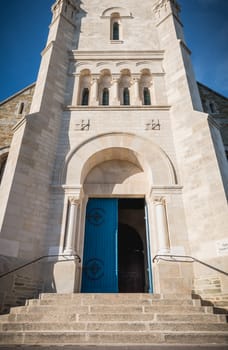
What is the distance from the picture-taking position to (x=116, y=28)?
12711mm

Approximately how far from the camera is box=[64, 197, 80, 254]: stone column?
637 centimetres

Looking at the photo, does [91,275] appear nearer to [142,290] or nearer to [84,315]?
[84,315]

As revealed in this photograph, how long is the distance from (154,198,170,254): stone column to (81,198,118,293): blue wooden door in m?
1.54

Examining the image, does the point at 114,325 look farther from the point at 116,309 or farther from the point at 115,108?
the point at 115,108

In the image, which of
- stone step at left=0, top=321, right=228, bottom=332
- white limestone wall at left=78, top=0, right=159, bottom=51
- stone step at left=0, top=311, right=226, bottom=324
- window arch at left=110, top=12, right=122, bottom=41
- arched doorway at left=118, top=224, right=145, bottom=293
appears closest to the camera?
stone step at left=0, top=321, right=228, bottom=332

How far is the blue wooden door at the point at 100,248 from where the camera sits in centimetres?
673

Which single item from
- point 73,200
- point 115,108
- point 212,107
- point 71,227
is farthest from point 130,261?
point 212,107

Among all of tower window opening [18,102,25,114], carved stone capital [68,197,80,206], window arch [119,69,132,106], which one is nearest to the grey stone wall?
tower window opening [18,102,25,114]

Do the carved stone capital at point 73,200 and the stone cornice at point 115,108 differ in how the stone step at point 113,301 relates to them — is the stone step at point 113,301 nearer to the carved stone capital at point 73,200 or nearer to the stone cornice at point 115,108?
the carved stone capital at point 73,200

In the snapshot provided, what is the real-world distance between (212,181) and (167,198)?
1.42m

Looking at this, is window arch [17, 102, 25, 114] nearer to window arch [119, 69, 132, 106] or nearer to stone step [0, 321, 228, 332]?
window arch [119, 69, 132, 106]

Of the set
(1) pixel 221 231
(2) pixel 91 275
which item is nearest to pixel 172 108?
(1) pixel 221 231

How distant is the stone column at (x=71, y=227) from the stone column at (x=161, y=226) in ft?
8.26

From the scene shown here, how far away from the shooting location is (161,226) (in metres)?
6.64
